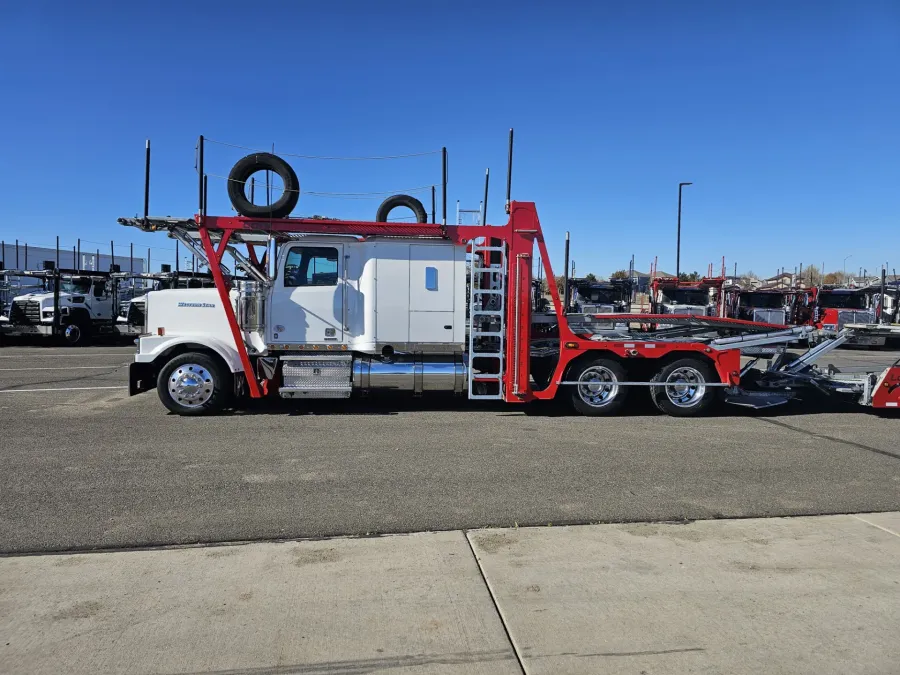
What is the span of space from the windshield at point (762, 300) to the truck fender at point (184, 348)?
2195 centimetres

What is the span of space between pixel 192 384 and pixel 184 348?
0.54m

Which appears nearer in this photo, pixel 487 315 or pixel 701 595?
pixel 701 595

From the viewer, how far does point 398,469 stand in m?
6.14

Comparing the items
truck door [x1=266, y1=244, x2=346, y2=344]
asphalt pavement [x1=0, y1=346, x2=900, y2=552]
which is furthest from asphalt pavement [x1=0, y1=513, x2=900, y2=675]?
truck door [x1=266, y1=244, x2=346, y2=344]

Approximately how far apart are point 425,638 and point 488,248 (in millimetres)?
6176

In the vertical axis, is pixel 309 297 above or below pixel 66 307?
above

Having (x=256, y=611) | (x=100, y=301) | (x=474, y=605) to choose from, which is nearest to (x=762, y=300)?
(x=100, y=301)

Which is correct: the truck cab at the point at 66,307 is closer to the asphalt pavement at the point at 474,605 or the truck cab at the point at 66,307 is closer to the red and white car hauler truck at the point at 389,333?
the red and white car hauler truck at the point at 389,333

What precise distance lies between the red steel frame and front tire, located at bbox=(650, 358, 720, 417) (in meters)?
0.42

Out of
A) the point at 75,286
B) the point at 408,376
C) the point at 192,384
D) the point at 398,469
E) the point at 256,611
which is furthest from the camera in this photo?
the point at 75,286

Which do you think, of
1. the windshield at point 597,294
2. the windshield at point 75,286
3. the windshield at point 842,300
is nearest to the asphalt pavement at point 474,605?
the windshield at point 597,294

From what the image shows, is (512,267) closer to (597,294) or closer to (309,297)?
(309,297)

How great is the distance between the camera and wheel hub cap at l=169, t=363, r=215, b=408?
27.8 ft

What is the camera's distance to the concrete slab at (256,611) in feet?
9.84
